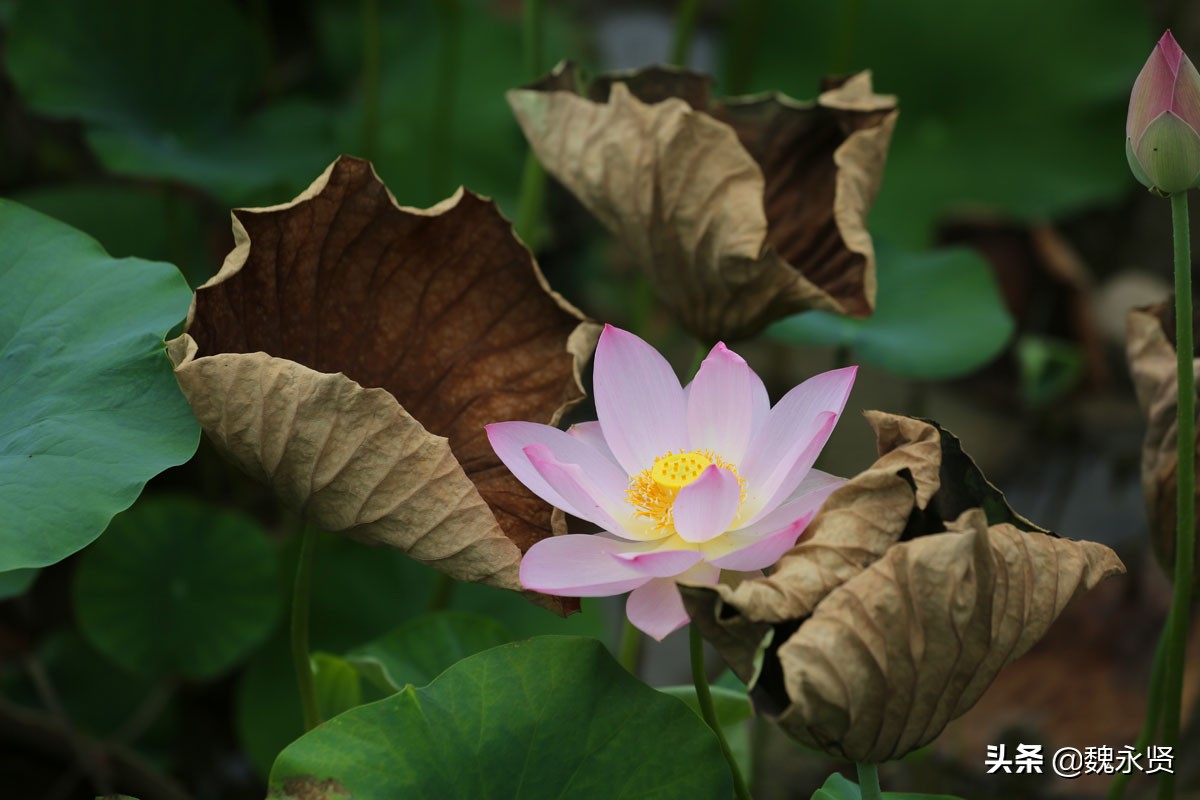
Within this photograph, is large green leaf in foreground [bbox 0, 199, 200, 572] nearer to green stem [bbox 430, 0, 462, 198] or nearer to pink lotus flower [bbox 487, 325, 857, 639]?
pink lotus flower [bbox 487, 325, 857, 639]

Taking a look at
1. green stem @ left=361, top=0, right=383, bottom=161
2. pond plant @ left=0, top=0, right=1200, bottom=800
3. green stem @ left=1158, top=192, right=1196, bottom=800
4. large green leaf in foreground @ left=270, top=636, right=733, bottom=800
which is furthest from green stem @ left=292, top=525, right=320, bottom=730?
green stem @ left=361, top=0, right=383, bottom=161

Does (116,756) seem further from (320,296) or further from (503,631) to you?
(320,296)

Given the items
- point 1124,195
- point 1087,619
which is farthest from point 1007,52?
point 1087,619

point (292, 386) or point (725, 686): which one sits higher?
point (292, 386)

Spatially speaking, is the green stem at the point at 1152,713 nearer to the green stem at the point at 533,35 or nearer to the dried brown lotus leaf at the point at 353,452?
the dried brown lotus leaf at the point at 353,452

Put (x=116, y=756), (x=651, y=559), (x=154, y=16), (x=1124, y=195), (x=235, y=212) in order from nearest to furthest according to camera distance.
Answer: (x=651, y=559)
(x=235, y=212)
(x=116, y=756)
(x=154, y=16)
(x=1124, y=195)

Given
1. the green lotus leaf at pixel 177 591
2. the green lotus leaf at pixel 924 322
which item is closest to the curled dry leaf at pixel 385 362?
the green lotus leaf at pixel 924 322

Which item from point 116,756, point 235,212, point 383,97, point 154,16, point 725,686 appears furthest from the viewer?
point 383,97

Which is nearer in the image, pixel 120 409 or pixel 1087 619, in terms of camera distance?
pixel 120 409

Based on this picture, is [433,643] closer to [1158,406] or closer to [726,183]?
[726,183]
